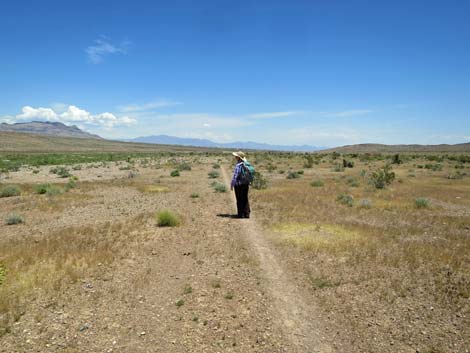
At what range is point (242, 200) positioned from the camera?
1287 cm

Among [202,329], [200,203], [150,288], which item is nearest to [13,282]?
[150,288]

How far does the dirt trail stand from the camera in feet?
15.8

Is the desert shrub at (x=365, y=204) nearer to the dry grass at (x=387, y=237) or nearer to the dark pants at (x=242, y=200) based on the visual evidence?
the dry grass at (x=387, y=237)

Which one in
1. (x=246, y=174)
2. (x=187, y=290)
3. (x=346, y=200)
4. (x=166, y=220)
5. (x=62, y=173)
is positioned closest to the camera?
(x=187, y=290)

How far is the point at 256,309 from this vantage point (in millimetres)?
5777

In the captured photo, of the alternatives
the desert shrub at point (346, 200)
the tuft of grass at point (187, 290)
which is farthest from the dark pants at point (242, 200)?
the tuft of grass at point (187, 290)

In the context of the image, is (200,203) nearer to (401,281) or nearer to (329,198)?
(329,198)

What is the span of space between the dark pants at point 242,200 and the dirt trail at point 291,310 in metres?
3.96

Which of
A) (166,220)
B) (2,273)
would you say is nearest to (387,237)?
(166,220)

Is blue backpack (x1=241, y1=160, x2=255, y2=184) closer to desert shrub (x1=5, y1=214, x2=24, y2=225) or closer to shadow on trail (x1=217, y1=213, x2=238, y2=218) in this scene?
shadow on trail (x1=217, y1=213, x2=238, y2=218)

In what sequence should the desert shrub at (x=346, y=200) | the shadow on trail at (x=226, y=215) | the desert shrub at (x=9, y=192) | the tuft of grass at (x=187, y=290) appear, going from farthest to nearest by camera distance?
the desert shrub at (x=9, y=192), the desert shrub at (x=346, y=200), the shadow on trail at (x=226, y=215), the tuft of grass at (x=187, y=290)

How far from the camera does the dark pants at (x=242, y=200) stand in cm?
1245

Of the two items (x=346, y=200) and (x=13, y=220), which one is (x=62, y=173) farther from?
(x=346, y=200)

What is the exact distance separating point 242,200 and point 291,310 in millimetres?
7317
